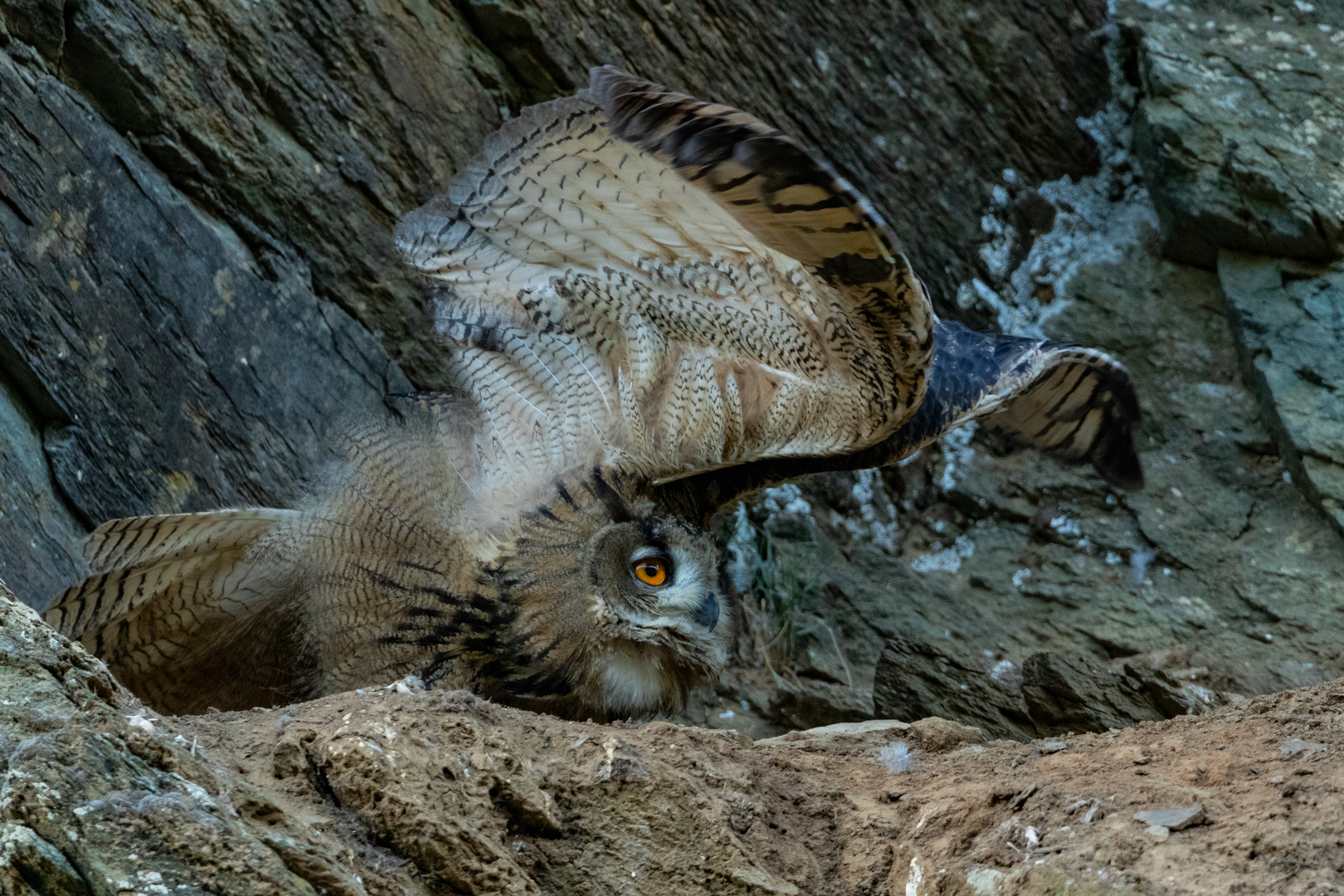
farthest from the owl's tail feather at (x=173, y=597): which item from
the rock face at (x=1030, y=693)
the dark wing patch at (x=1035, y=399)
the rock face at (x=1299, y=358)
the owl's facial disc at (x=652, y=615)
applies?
the rock face at (x=1299, y=358)

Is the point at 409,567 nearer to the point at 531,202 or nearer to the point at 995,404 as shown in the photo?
the point at 531,202

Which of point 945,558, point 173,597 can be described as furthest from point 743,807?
point 945,558

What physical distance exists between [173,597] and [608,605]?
43.8 inches

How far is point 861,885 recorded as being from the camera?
1.68m

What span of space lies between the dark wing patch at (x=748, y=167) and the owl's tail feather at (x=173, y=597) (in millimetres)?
1401

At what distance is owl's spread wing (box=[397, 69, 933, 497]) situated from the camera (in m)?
2.63

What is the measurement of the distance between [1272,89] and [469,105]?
3.51 meters

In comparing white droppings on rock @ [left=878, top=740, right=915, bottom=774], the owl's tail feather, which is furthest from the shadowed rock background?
white droppings on rock @ [left=878, top=740, right=915, bottom=774]

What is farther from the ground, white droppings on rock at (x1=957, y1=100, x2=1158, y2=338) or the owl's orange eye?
the owl's orange eye

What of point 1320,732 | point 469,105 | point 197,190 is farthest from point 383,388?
point 1320,732

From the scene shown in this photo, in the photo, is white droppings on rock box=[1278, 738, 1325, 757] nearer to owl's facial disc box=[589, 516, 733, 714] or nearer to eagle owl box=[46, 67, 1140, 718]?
eagle owl box=[46, 67, 1140, 718]

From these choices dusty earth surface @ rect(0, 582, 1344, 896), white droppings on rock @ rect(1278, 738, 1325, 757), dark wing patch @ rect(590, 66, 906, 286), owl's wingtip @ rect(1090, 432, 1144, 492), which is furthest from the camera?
owl's wingtip @ rect(1090, 432, 1144, 492)

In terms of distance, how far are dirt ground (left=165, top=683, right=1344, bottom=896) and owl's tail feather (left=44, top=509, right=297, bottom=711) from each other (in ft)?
3.36

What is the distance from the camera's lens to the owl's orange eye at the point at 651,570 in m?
2.88
